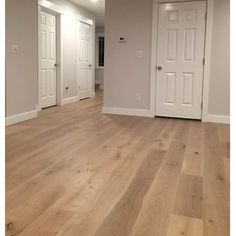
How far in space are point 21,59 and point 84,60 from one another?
339 centimetres

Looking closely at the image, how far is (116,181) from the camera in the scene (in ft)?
8.09

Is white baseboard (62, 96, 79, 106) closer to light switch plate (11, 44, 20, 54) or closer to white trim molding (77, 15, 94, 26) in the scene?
white trim molding (77, 15, 94, 26)

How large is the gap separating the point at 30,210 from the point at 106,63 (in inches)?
166

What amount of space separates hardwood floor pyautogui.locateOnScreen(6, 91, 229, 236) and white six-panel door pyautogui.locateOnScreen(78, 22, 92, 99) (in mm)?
3731

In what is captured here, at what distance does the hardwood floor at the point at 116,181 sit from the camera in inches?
70.2

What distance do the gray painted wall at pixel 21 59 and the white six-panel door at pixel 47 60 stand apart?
34.4 inches

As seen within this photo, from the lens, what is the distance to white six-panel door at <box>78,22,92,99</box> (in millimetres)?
7906

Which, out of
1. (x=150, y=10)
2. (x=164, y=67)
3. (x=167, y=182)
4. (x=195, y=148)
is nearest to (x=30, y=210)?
(x=167, y=182)

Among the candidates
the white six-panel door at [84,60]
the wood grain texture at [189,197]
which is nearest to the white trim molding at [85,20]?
the white six-panel door at [84,60]

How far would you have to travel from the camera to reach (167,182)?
246cm

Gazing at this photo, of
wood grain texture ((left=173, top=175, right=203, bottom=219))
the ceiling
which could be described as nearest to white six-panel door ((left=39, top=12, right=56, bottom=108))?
the ceiling

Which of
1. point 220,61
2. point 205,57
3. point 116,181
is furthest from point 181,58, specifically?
point 116,181

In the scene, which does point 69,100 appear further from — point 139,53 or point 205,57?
point 205,57
